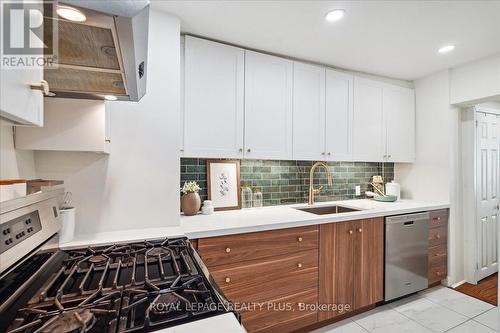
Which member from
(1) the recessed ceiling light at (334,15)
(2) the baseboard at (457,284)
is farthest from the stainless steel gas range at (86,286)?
(2) the baseboard at (457,284)

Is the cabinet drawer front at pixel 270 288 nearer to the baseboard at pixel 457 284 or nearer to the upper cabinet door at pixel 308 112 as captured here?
the upper cabinet door at pixel 308 112

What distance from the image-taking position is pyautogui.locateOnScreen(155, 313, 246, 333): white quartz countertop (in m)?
0.63

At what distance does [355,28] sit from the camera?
196 centimetres

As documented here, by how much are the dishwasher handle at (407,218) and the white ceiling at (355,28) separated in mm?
1606

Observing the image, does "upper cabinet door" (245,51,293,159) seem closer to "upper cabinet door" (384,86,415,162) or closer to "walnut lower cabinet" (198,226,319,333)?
"walnut lower cabinet" (198,226,319,333)

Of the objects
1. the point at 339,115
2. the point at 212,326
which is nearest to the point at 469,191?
the point at 339,115

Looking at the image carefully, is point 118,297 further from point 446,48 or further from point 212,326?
point 446,48

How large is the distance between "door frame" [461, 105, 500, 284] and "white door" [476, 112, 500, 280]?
0.09 m

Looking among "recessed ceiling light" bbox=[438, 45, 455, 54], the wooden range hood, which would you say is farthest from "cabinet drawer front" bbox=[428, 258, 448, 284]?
the wooden range hood

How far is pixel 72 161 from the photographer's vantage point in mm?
1530

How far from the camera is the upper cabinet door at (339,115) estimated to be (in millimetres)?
2568

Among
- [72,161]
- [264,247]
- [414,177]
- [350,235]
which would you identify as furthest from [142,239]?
[414,177]

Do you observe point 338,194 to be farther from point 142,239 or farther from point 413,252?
point 142,239

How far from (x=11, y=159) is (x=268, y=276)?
166 cm
